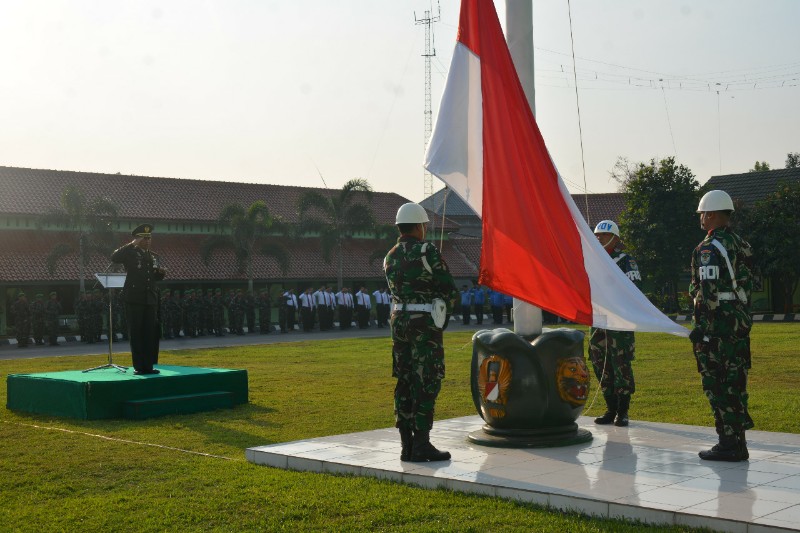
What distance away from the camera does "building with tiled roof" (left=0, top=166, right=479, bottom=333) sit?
3644 cm

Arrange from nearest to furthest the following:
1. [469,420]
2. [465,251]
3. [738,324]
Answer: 1. [738,324]
2. [469,420]
3. [465,251]

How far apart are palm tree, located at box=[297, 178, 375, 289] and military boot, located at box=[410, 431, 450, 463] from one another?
33749mm

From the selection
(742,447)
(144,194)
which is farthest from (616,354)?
(144,194)

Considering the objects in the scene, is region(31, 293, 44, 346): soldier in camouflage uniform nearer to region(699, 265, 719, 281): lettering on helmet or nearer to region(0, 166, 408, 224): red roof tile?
region(0, 166, 408, 224): red roof tile

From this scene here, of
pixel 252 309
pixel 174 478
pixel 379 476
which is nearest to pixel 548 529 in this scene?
pixel 379 476

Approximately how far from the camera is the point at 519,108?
8.84 meters

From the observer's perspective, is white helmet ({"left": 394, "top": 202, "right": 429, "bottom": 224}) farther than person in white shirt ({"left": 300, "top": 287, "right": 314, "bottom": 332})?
No

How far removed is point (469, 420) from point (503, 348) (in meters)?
2.13

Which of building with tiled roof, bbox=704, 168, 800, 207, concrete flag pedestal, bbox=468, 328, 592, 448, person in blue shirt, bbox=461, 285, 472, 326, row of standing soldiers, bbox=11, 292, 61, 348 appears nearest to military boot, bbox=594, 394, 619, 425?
concrete flag pedestal, bbox=468, 328, 592, 448

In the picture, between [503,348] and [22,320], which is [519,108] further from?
[22,320]

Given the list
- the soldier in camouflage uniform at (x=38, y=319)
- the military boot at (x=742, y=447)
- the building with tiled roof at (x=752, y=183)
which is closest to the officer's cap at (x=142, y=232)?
the military boot at (x=742, y=447)

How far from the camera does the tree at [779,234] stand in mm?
37750

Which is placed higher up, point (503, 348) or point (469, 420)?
point (503, 348)

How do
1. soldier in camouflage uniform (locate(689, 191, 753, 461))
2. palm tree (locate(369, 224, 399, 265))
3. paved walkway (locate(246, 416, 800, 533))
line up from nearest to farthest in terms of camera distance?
paved walkway (locate(246, 416, 800, 533)), soldier in camouflage uniform (locate(689, 191, 753, 461)), palm tree (locate(369, 224, 399, 265))
